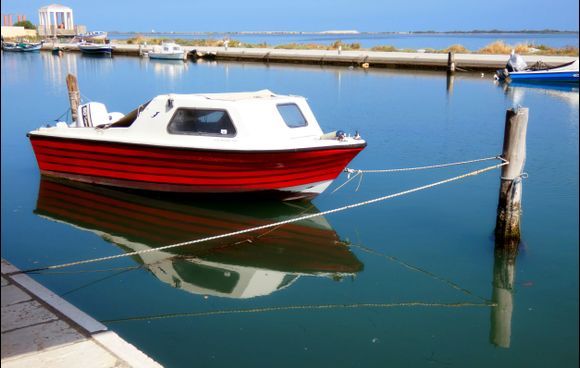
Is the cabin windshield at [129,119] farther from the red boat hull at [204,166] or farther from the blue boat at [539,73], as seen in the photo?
the blue boat at [539,73]

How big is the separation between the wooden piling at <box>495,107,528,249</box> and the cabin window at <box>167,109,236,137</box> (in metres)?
4.66

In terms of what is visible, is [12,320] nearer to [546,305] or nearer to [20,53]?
[546,305]

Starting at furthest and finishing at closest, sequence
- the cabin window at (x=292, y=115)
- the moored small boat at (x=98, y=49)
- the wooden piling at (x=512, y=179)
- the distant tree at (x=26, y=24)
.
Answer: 1. the distant tree at (x=26, y=24)
2. the moored small boat at (x=98, y=49)
3. the cabin window at (x=292, y=115)
4. the wooden piling at (x=512, y=179)

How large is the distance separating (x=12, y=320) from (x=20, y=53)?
7760 cm

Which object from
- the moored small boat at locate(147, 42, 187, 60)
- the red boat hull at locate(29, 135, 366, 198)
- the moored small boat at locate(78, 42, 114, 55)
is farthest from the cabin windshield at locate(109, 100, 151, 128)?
the moored small boat at locate(78, 42, 114, 55)

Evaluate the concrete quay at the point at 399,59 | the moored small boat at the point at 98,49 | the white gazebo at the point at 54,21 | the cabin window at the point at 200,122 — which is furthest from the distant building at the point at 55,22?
the cabin window at the point at 200,122

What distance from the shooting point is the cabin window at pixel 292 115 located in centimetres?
1146

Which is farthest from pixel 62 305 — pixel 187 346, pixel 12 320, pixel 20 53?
pixel 20 53

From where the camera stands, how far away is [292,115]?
38.1 ft

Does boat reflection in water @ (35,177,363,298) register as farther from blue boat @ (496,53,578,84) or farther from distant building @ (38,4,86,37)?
distant building @ (38,4,86,37)

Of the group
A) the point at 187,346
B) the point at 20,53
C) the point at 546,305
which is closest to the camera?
the point at 187,346

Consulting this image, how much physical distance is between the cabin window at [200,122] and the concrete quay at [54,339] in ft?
17.6

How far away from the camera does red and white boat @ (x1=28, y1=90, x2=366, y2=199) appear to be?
425 inches

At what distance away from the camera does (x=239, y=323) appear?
7309 mm
